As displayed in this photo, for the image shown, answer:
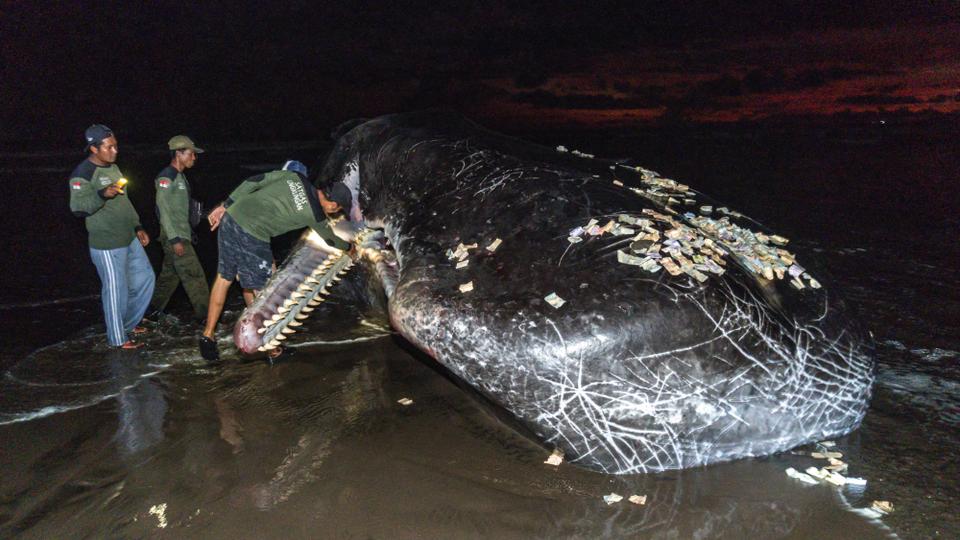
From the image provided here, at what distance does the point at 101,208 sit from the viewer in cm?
625

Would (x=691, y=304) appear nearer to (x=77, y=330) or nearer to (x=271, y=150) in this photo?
(x=77, y=330)

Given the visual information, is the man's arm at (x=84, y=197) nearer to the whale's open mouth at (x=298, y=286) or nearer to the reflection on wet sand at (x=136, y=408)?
the reflection on wet sand at (x=136, y=408)

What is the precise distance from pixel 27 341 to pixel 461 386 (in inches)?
176

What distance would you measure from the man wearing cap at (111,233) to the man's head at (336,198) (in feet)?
6.48

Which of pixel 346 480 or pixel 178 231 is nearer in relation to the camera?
pixel 346 480

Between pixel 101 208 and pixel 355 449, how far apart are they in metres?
3.79

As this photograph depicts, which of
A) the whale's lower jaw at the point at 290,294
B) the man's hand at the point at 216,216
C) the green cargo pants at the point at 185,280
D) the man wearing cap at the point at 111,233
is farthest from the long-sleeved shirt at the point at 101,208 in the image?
the whale's lower jaw at the point at 290,294

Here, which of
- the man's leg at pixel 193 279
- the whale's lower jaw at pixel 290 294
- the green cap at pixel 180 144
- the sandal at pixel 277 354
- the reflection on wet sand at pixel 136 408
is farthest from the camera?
the man's leg at pixel 193 279

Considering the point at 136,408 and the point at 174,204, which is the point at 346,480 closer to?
the point at 136,408

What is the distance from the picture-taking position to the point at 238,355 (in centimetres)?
604

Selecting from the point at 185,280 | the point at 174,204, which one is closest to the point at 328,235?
the point at 174,204

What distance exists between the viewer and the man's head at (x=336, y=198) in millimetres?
5637

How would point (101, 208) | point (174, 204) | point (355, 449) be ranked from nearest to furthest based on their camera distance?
1. point (355, 449)
2. point (101, 208)
3. point (174, 204)

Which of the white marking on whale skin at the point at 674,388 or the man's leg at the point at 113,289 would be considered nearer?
the white marking on whale skin at the point at 674,388
